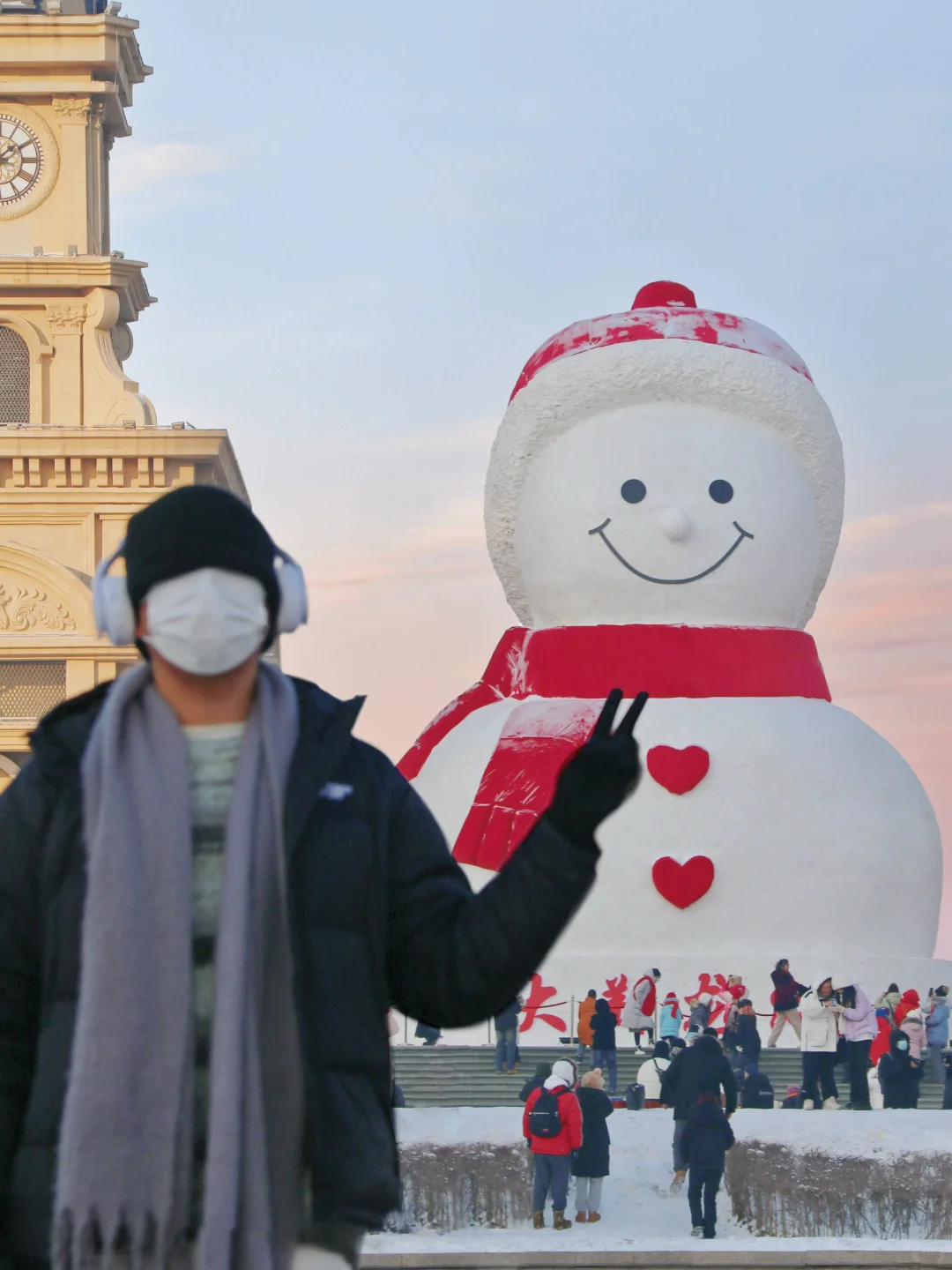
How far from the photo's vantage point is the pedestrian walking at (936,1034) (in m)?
15.1

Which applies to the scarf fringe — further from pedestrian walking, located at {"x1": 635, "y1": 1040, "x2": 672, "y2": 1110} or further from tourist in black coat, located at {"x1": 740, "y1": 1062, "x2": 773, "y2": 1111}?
pedestrian walking, located at {"x1": 635, "y1": 1040, "x2": 672, "y2": 1110}

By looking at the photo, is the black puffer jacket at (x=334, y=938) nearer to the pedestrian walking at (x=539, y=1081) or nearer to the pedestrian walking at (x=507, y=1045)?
the pedestrian walking at (x=539, y=1081)

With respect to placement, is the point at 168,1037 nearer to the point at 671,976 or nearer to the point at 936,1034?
the point at 671,976

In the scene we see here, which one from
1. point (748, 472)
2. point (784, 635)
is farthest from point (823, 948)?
point (748, 472)

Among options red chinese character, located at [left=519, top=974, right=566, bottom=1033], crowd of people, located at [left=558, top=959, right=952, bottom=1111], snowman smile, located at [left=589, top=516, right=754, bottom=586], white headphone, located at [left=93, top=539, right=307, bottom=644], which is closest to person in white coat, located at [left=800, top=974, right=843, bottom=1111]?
crowd of people, located at [left=558, top=959, right=952, bottom=1111]

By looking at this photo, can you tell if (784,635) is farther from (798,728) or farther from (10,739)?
(10,739)

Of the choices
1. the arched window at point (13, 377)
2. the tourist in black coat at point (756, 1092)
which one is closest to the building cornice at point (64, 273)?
the arched window at point (13, 377)

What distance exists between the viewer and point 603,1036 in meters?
14.1

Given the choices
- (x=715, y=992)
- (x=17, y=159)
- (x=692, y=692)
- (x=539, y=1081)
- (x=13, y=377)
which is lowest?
(x=539, y=1081)

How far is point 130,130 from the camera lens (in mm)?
33344

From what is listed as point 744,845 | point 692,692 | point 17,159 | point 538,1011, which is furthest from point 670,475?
point 17,159

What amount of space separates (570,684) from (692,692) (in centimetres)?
85

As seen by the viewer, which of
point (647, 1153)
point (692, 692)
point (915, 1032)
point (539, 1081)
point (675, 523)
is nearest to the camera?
point (539, 1081)

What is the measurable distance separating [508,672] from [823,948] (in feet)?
9.81
